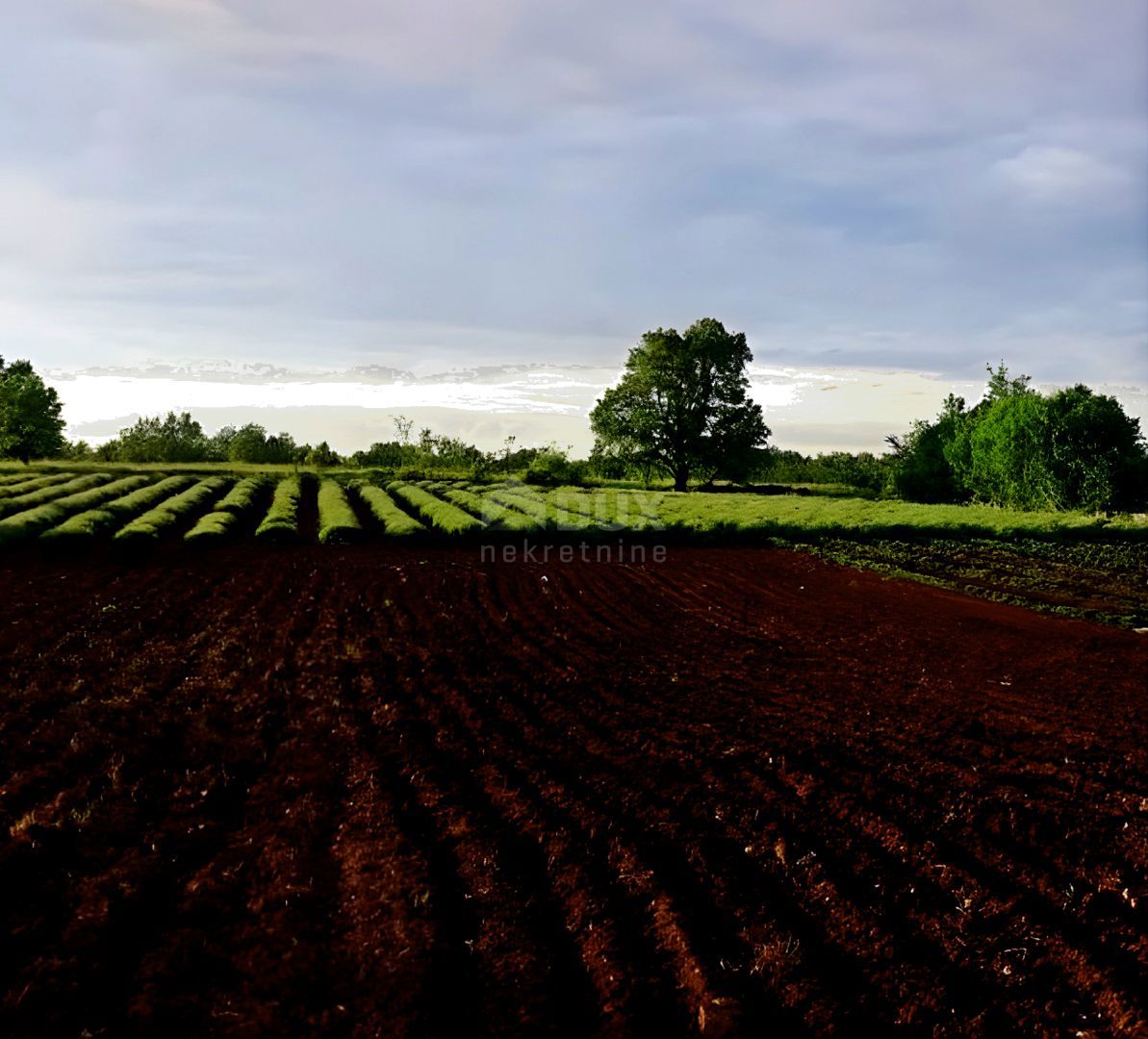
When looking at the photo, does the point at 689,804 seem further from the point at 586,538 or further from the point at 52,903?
the point at 586,538

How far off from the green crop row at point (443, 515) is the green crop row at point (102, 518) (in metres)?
12.4

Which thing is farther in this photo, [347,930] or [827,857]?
[827,857]

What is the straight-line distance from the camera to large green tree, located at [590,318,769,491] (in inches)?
2151

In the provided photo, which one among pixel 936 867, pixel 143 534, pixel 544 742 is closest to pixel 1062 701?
pixel 936 867

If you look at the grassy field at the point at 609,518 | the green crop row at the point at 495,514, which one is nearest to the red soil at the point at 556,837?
the grassy field at the point at 609,518

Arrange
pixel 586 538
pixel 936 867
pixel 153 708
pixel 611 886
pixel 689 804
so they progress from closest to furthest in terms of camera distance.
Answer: pixel 611 886 < pixel 936 867 < pixel 689 804 < pixel 153 708 < pixel 586 538

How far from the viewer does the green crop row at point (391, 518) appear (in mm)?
29625

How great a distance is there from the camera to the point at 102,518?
1078 inches

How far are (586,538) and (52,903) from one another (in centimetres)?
2710

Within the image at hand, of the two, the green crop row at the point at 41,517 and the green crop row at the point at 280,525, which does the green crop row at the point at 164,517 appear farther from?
the green crop row at the point at 280,525

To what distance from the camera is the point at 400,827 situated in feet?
21.8

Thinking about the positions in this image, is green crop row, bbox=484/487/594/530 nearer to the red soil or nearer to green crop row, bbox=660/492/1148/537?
green crop row, bbox=660/492/1148/537

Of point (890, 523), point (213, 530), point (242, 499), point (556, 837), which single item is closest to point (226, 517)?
point (213, 530)

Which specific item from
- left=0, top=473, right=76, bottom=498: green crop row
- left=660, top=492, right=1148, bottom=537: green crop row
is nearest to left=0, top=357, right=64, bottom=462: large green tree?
left=0, top=473, right=76, bottom=498: green crop row
